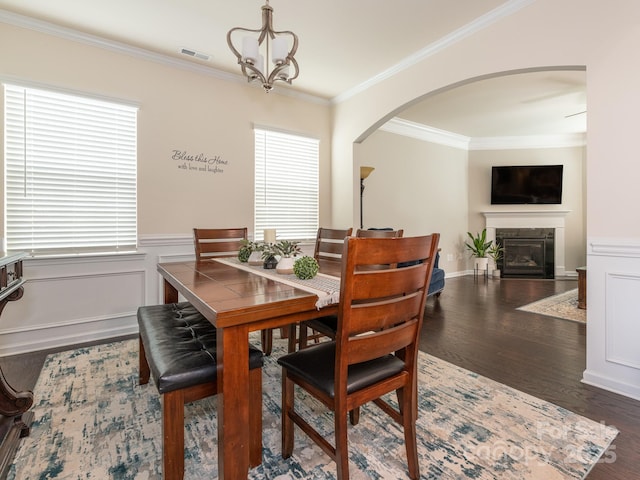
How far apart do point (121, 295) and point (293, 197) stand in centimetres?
219

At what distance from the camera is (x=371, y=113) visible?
12.3 feet

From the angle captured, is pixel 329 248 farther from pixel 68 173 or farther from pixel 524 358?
pixel 68 173

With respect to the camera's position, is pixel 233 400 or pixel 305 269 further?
pixel 305 269

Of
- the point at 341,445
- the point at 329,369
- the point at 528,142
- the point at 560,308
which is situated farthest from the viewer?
the point at 528,142

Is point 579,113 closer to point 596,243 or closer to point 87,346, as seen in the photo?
point 596,243

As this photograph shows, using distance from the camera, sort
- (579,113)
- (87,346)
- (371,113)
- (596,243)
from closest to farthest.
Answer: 1. (596,243)
2. (87,346)
3. (371,113)
4. (579,113)

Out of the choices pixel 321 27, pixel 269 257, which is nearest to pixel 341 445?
pixel 269 257

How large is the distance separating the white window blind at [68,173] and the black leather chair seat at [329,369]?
2.50 meters

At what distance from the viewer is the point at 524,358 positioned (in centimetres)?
252

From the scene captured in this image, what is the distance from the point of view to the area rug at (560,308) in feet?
11.8

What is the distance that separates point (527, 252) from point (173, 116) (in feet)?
21.9

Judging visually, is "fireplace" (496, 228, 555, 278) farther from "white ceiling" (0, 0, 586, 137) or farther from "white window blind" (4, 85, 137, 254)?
"white window blind" (4, 85, 137, 254)

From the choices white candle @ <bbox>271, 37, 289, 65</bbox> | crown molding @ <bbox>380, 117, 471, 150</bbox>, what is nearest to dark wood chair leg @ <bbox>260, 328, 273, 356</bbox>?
white candle @ <bbox>271, 37, 289, 65</bbox>

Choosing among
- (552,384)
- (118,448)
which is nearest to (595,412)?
(552,384)
